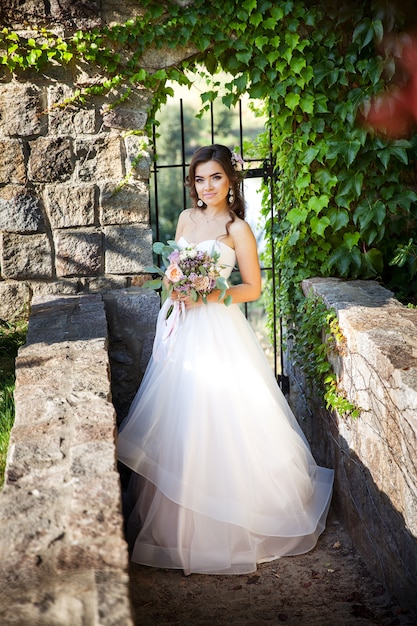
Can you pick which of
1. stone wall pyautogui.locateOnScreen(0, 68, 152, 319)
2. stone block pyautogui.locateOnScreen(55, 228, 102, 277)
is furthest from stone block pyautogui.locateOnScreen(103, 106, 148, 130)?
stone block pyautogui.locateOnScreen(55, 228, 102, 277)

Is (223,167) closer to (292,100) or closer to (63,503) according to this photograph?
(292,100)

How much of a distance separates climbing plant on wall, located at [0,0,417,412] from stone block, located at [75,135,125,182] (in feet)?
0.90

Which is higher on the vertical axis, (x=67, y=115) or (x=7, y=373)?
(x=67, y=115)

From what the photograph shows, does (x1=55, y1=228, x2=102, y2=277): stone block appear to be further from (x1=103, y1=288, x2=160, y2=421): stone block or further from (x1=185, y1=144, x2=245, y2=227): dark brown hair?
(x1=185, y1=144, x2=245, y2=227): dark brown hair

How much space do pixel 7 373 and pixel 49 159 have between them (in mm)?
1260

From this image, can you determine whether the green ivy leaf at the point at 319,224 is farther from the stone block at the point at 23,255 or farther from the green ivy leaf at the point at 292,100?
the stone block at the point at 23,255

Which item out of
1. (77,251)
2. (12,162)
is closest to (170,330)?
(77,251)

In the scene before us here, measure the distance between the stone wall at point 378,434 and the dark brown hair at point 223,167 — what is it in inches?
27.5

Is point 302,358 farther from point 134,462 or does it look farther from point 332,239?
point 134,462

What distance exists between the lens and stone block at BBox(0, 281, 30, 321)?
12.6 ft

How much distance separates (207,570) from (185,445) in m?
0.54

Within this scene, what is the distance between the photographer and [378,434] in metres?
2.74

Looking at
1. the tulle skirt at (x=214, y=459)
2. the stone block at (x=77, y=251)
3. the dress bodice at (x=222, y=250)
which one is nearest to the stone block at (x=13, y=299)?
the stone block at (x=77, y=251)

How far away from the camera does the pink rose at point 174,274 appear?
118 inches
